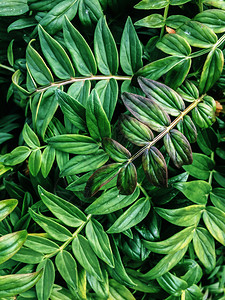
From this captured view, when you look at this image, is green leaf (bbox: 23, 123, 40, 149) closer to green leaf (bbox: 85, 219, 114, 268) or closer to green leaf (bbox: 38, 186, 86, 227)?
green leaf (bbox: 38, 186, 86, 227)

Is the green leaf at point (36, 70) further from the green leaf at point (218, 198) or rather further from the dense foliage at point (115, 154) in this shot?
the green leaf at point (218, 198)

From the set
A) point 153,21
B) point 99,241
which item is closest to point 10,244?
point 99,241

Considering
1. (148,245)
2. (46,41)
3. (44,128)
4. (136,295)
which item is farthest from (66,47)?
(136,295)

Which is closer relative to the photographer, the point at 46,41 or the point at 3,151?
the point at 46,41

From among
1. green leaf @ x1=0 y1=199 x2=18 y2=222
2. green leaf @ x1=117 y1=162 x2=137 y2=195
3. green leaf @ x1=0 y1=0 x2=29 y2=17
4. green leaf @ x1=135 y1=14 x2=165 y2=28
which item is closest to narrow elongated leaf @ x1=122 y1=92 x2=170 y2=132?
green leaf @ x1=117 y1=162 x2=137 y2=195

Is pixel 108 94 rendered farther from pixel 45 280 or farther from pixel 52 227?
pixel 45 280

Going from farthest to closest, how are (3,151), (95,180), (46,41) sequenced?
(3,151), (46,41), (95,180)

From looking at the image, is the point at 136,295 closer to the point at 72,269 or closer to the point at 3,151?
the point at 72,269

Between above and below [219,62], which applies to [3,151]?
below
